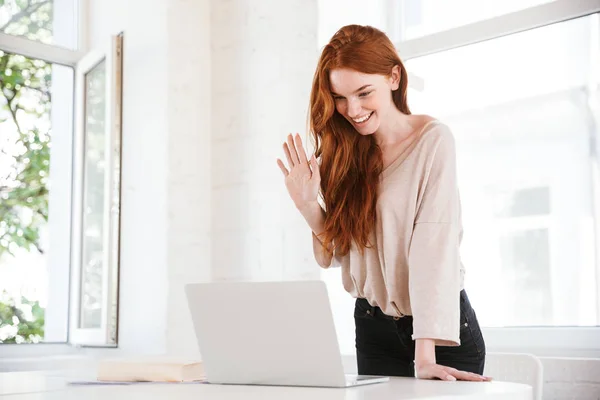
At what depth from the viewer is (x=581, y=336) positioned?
93.6 inches

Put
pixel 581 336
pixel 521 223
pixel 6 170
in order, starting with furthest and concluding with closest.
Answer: pixel 6 170
pixel 521 223
pixel 581 336

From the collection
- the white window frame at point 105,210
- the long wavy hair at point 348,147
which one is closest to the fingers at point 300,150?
the long wavy hair at point 348,147

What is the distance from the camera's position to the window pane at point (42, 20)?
3.41 m

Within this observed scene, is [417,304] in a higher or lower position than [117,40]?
lower

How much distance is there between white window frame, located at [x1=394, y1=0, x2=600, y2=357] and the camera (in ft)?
7.79

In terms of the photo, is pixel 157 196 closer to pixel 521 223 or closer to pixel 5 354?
pixel 5 354

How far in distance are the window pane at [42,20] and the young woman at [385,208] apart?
215cm

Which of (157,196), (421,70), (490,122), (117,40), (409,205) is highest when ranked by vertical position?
(117,40)

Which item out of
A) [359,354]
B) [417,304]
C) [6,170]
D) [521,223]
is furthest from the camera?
[6,170]

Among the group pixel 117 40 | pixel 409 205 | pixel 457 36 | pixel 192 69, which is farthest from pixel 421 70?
pixel 409 205

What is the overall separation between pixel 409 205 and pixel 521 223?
1.18 meters

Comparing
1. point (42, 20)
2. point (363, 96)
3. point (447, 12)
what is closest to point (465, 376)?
point (363, 96)

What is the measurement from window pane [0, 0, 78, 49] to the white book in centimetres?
244

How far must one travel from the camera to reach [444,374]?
129cm
